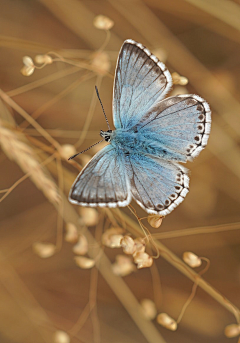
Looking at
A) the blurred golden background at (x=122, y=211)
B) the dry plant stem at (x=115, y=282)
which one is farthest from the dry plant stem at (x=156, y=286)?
the dry plant stem at (x=115, y=282)

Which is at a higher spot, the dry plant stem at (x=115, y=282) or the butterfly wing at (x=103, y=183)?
the butterfly wing at (x=103, y=183)

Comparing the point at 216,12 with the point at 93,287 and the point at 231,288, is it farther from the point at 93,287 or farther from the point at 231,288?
the point at 93,287

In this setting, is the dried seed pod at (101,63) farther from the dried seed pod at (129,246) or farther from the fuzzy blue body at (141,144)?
the dried seed pod at (129,246)

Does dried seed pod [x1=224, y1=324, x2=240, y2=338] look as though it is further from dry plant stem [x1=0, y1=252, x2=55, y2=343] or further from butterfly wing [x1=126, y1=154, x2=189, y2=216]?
dry plant stem [x1=0, y1=252, x2=55, y2=343]

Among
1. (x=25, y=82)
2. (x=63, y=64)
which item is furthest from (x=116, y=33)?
(x=25, y=82)

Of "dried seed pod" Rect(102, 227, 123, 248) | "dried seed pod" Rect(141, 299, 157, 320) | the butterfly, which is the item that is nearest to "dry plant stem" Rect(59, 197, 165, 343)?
"dried seed pod" Rect(141, 299, 157, 320)
